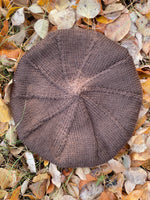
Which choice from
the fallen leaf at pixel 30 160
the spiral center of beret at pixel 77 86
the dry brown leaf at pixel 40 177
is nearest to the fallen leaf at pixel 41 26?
the spiral center of beret at pixel 77 86

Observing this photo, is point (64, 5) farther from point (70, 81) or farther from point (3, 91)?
point (3, 91)

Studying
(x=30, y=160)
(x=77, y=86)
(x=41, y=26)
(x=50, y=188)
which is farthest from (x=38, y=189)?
(x=41, y=26)

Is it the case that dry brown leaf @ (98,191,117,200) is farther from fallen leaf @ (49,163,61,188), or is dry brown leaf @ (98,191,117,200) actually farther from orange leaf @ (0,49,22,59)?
orange leaf @ (0,49,22,59)

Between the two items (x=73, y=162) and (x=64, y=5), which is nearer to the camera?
(x=73, y=162)

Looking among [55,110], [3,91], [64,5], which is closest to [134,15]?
[64,5]

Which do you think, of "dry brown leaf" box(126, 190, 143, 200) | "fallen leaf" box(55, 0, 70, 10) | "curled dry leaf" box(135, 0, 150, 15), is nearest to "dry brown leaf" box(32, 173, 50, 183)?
"dry brown leaf" box(126, 190, 143, 200)

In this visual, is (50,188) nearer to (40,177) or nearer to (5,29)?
(40,177)

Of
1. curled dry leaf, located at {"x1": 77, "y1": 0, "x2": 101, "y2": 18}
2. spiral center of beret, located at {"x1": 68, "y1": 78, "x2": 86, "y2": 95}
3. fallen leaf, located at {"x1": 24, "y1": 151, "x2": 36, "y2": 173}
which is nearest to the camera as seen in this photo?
spiral center of beret, located at {"x1": 68, "y1": 78, "x2": 86, "y2": 95}
